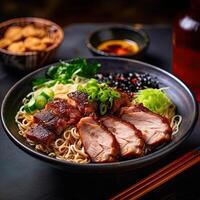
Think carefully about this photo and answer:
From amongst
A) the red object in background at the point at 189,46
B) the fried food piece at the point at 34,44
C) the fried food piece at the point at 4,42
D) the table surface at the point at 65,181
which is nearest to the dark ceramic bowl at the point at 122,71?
the table surface at the point at 65,181

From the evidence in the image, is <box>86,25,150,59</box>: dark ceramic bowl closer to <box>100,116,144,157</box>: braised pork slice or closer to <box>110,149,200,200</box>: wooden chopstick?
<box>100,116,144,157</box>: braised pork slice

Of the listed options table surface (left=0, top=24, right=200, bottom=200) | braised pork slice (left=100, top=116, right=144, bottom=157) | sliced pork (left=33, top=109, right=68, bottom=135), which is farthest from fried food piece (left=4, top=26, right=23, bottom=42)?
braised pork slice (left=100, top=116, right=144, bottom=157)

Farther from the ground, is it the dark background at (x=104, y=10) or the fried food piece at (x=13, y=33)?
the fried food piece at (x=13, y=33)

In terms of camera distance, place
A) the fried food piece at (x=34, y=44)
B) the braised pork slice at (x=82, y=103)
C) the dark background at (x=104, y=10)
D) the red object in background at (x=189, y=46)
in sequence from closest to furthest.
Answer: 1. the braised pork slice at (x=82, y=103)
2. the red object in background at (x=189, y=46)
3. the fried food piece at (x=34, y=44)
4. the dark background at (x=104, y=10)

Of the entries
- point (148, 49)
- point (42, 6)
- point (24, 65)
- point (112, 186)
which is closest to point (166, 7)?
point (42, 6)

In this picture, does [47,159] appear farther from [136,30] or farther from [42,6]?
[42,6]

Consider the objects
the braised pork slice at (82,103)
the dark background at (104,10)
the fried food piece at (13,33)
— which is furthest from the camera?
the dark background at (104,10)

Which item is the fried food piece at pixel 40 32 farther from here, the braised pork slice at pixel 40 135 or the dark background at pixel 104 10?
the dark background at pixel 104 10
